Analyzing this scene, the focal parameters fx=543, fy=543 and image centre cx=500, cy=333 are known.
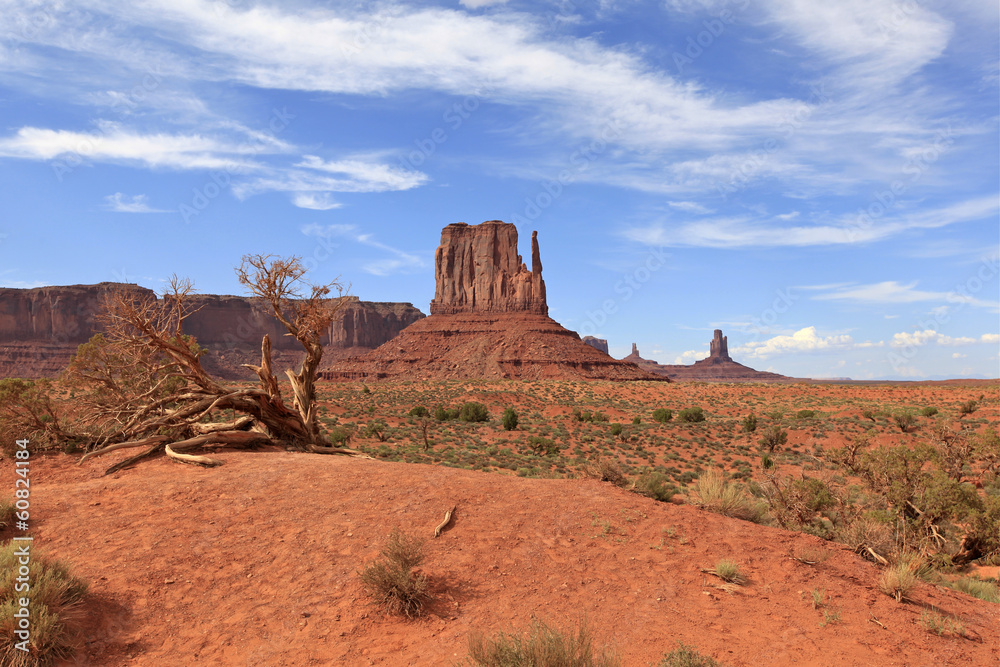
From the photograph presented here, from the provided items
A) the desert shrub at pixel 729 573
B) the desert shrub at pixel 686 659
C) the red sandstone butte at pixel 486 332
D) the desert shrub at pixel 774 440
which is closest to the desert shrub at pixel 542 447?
the desert shrub at pixel 774 440

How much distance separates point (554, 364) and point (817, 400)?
1552 inches

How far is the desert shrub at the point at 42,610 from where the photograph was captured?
4.59 m

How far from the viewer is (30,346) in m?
109

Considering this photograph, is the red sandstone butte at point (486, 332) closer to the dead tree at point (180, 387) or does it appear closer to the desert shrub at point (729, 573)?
the dead tree at point (180, 387)

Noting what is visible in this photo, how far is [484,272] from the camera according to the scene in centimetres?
11706

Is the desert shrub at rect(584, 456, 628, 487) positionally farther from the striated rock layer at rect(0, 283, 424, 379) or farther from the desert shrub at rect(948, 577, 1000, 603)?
the striated rock layer at rect(0, 283, 424, 379)

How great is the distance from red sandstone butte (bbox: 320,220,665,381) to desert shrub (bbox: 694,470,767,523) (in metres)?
71.0

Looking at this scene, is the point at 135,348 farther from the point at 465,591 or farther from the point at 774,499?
the point at 774,499

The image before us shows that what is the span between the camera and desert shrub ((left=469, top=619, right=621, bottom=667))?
170 inches

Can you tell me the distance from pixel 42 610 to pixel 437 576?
3842 millimetres

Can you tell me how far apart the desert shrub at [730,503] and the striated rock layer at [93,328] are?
79937 mm

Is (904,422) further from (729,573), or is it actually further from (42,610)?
(42,610)

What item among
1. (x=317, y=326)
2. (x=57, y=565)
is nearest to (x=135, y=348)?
(x=317, y=326)

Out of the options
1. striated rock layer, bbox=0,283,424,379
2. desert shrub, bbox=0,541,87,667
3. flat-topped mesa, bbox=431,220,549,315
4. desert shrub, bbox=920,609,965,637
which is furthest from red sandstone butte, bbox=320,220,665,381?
desert shrub, bbox=0,541,87,667
